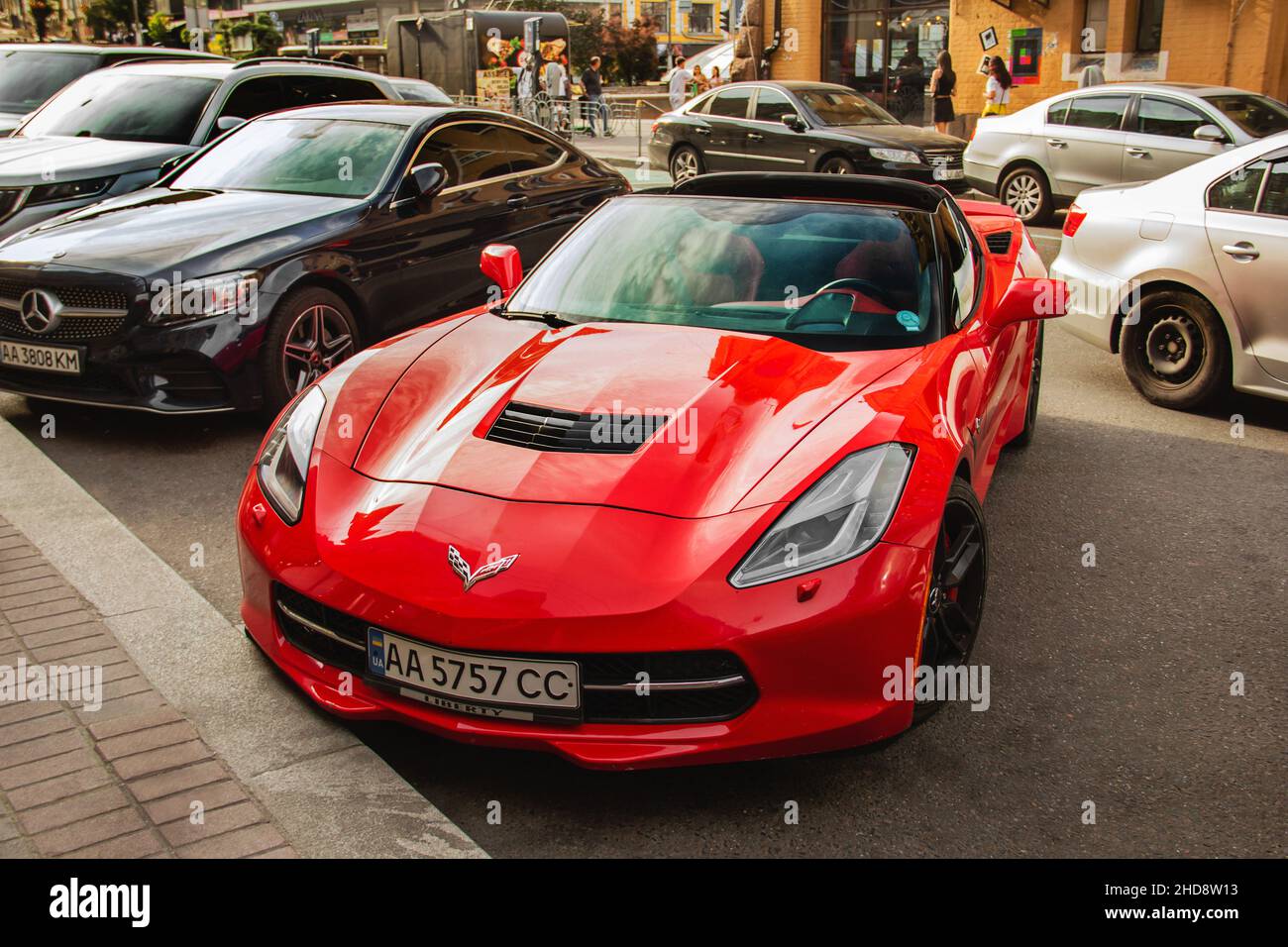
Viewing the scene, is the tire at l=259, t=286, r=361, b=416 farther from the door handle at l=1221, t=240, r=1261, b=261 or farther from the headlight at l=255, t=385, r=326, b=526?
the door handle at l=1221, t=240, r=1261, b=261

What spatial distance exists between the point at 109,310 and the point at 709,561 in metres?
4.05

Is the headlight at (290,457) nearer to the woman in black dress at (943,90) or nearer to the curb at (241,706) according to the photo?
the curb at (241,706)

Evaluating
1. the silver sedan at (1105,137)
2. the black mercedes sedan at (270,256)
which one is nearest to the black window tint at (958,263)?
the black mercedes sedan at (270,256)

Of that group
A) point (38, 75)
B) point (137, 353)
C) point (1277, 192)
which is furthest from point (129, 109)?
point (1277, 192)

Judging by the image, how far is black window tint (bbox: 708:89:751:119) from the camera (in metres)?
17.2

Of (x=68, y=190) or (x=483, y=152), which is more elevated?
(x=483, y=152)

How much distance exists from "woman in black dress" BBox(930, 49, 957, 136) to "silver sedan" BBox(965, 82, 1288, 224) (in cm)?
711

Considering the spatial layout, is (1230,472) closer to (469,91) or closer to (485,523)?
(485,523)

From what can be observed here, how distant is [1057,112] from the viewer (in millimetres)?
14188

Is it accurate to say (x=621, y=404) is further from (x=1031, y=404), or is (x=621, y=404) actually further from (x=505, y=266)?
(x=1031, y=404)

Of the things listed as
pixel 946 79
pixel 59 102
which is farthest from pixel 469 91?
pixel 59 102

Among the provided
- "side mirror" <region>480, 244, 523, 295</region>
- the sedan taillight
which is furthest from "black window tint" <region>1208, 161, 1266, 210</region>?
"side mirror" <region>480, 244, 523, 295</region>

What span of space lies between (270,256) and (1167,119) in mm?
10602
